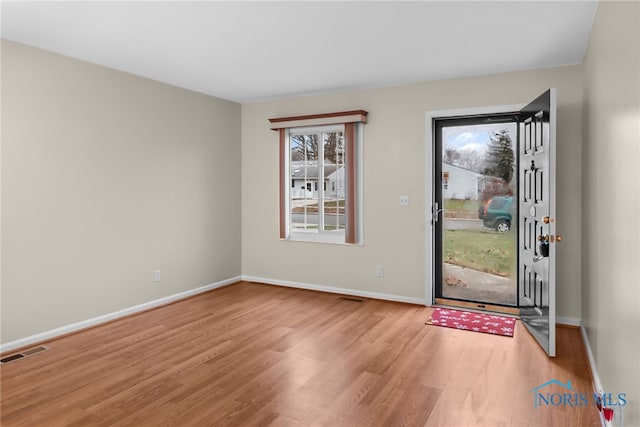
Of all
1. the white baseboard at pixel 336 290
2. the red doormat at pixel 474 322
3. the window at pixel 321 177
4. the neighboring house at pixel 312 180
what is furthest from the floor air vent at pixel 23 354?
the red doormat at pixel 474 322

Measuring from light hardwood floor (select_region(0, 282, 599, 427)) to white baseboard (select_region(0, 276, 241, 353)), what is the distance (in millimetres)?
112

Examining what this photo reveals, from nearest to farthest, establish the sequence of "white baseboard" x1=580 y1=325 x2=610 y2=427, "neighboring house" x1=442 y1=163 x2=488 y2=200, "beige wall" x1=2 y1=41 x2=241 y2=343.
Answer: "white baseboard" x1=580 y1=325 x2=610 y2=427
"beige wall" x1=2 y1=41 x2=241 y2=343
"neighboring house" x1=442 y1=163 x2=488 y2=200

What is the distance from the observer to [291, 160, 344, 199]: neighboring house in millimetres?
5438

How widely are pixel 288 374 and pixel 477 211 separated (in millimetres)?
2832

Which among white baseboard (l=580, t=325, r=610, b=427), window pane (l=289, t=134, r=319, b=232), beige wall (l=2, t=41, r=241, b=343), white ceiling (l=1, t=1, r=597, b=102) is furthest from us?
window pane (l=289, t=134, r=319, b=232)

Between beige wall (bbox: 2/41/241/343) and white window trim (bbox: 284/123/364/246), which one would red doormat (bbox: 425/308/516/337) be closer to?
white window trim (bbox: 284/123/364/246)

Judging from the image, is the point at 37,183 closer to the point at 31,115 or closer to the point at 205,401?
the point at 31,115

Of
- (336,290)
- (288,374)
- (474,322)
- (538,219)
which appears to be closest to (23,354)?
(288,374)

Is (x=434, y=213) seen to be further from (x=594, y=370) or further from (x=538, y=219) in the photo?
(x=594, y=370)

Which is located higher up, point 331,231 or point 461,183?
point 461,183

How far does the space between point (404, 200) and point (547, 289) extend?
1868 mm

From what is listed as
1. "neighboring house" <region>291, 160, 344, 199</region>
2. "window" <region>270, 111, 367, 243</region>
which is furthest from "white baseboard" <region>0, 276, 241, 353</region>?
"neighboring house" <region>291, 160, 344, 199</region>

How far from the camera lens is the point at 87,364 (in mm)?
3201

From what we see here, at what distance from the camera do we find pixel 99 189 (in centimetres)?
415
